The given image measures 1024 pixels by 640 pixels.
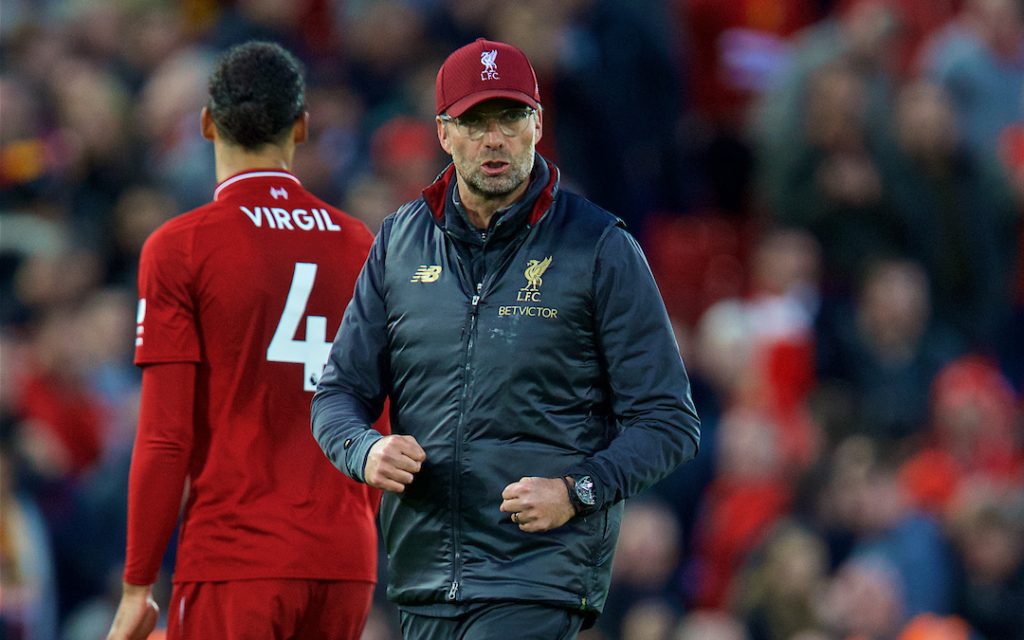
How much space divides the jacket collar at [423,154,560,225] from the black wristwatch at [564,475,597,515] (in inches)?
27.7

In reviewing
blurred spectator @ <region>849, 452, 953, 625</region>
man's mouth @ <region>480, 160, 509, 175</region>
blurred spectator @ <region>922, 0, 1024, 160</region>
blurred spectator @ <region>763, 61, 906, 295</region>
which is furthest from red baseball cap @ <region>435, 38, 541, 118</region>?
blurred spectator @ <region>922, 0, 1024, 160</region>

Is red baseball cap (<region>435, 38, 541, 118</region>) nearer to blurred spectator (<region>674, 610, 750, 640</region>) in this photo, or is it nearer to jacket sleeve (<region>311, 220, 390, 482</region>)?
jacket sleeve (<region>311, 220, 390, 482</region>)

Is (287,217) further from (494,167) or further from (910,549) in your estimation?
(910,549)

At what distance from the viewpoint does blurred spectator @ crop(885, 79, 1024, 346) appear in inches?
478

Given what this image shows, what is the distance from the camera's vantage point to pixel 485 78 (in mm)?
4891

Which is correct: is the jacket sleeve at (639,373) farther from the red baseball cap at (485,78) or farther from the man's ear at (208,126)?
the man's ear at (208,126)

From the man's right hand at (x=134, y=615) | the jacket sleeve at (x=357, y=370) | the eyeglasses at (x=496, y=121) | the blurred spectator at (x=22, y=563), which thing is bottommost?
the blurred spectator at (x=22, y=563)

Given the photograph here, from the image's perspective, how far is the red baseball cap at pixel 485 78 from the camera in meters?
4.88

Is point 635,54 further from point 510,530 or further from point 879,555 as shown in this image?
point 510,530

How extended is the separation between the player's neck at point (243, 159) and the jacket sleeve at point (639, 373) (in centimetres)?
133

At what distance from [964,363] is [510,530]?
7.36 metres

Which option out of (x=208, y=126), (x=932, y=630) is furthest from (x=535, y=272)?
(x=932, y=630)

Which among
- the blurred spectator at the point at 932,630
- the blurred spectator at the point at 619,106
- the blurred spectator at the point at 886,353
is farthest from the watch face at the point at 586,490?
the blurred spectator at the point at 619,106

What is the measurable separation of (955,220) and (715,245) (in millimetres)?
1517
